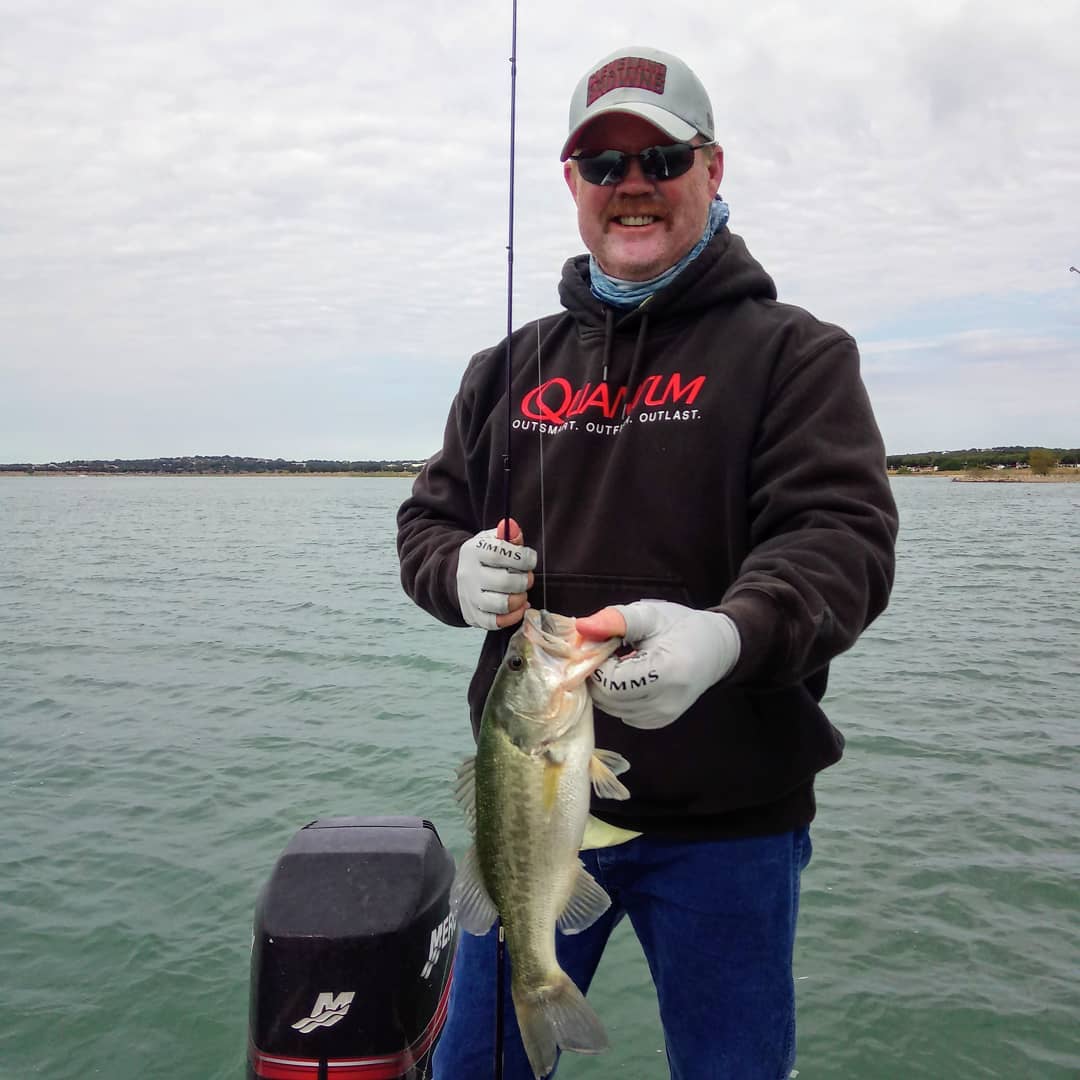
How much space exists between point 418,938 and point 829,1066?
2679 mm

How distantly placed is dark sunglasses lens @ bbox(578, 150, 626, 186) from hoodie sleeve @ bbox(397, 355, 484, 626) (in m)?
0.79

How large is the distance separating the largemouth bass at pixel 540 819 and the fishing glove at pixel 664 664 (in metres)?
0.17

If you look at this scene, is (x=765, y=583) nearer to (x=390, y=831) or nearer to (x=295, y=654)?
(x=390, y=831)

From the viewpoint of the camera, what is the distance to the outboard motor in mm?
2816

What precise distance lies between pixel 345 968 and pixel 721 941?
116cm

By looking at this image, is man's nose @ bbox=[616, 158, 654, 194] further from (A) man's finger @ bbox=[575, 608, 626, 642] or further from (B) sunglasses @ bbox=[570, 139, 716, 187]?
(A) man's finger @ bbox=[575, 608, 626, 642]

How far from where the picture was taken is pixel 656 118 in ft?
8.61

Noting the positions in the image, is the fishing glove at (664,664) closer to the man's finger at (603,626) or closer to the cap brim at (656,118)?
the man's finger at (603,626)

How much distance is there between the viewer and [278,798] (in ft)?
26.8

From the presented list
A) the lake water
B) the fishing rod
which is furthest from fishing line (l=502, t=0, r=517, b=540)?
the lake water

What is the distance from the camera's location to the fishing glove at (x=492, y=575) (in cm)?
253

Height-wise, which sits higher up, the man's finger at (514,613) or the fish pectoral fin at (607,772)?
the man's finger at (514,613)

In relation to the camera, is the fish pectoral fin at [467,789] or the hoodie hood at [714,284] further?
the hoodie hood at [714,284]

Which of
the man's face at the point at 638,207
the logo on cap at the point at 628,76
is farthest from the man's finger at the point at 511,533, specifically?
the logo on cap at the point at 628,76
